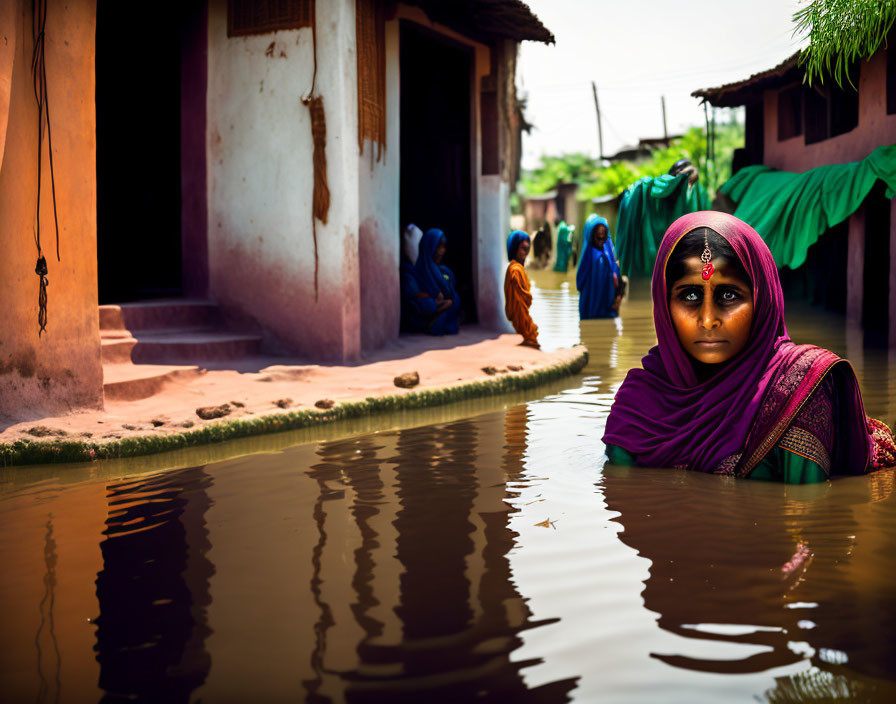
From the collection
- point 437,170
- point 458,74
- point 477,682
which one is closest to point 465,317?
point 437,170

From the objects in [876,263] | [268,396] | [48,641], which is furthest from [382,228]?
[876,263]

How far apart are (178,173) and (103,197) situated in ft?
4.71

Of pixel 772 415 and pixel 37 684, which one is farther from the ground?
pixel 772 415

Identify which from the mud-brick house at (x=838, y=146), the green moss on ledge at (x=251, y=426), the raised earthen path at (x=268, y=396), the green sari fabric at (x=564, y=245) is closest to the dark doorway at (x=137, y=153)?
the raised earthen path at (x=268, y=396)

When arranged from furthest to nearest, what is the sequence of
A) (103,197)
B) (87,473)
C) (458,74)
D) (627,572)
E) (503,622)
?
(458,74), (103,197), (87,473), (627,572), (503,622)

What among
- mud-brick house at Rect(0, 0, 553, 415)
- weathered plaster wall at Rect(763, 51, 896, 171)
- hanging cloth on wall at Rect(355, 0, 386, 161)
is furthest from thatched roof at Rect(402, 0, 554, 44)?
weathered plaster wall at Rect(763, 51, 896, 171)

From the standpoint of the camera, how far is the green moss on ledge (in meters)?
5.55

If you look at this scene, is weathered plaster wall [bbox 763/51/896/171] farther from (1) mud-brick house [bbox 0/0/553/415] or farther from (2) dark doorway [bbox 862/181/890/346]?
(1) mud-brick house [bbox 0/0/553/415]

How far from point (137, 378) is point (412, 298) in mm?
5091

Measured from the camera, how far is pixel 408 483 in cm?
476

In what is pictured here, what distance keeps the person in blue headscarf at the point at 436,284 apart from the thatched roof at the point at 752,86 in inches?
276

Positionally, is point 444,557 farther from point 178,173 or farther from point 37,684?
point 178,173

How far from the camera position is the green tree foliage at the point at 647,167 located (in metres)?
37.8

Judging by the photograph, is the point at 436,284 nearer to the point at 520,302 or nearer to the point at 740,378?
the point at 520,302
